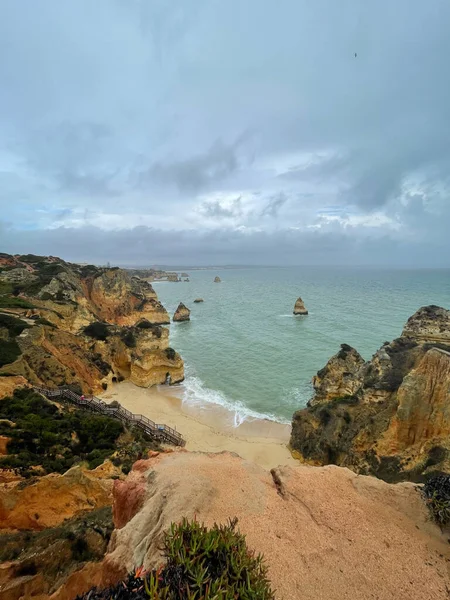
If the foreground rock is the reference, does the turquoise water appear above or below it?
below

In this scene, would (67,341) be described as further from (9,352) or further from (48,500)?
(48,500)

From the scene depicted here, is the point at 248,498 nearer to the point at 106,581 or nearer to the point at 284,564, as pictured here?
the point at 284,564

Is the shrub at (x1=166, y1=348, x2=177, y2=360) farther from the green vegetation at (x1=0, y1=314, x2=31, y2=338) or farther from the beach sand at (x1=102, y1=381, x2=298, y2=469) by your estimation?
the green vegetation at (x1=0, y1=314, x2=31, y2=338)

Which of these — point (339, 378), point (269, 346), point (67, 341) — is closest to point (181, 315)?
point (269, 346)

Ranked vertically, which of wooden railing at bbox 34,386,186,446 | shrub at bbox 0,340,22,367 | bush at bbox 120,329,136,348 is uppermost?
shrub at bbox 0,340,22,367

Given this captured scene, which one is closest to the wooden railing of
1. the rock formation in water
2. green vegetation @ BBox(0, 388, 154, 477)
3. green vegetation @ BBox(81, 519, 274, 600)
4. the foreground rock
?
green vegetation @ BBox(0, 388, 154, 477)

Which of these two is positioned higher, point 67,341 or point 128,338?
point 67,341
